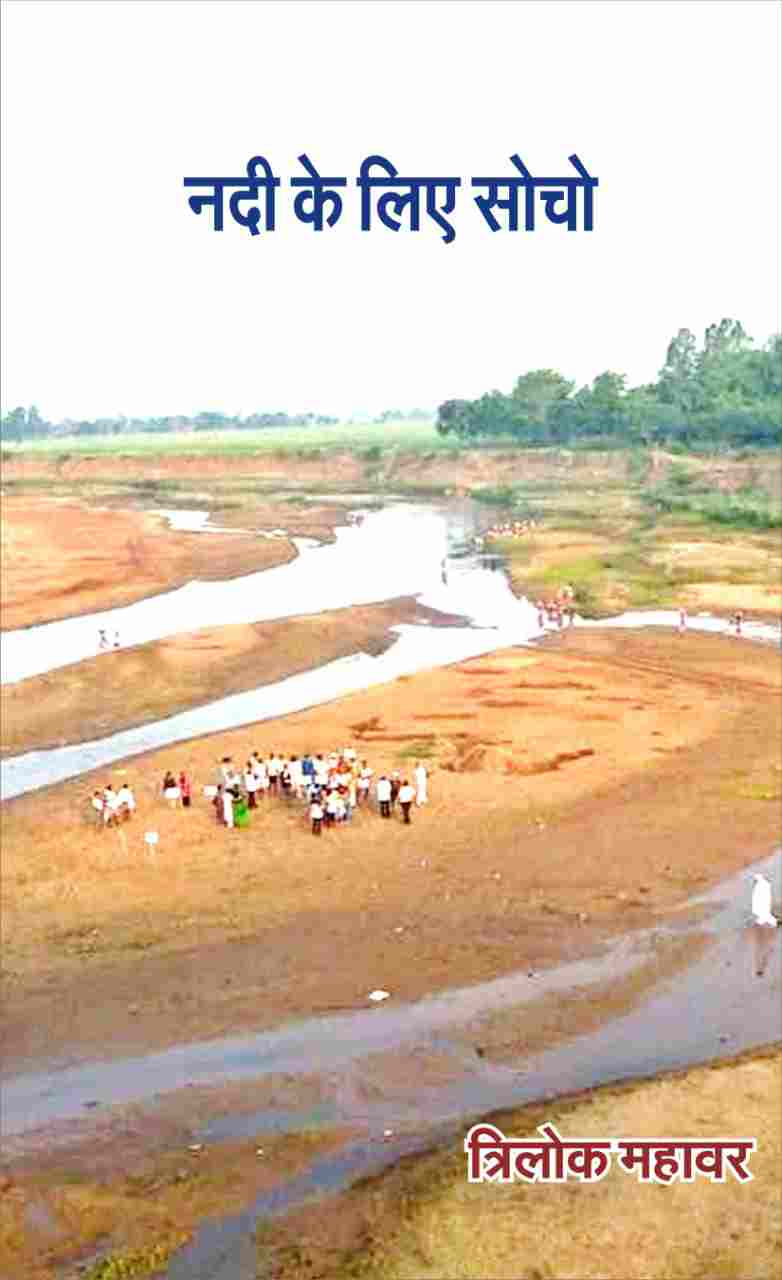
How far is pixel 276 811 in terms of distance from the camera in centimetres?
2541

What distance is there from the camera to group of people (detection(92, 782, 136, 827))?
25.0 metres

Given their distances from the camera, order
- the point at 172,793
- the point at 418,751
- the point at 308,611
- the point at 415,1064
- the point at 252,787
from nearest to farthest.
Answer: the point at 415,1064 < the point at 252,787 < the point at 172,793 < the point at 418,751 < the point at 308,611

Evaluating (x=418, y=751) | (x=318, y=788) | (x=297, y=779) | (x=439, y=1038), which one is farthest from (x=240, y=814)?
(x=439, y=1038)

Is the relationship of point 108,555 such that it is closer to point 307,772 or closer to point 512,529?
point 512,529

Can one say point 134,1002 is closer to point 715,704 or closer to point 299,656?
point 715,704

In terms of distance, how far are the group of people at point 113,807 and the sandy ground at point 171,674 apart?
7.53 meters

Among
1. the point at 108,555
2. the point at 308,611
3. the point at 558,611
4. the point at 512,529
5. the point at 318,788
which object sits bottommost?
the point at 318,788

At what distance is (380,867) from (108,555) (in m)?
48.3

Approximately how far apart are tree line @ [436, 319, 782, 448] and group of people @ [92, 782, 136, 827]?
273ft

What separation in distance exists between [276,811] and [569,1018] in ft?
29.6

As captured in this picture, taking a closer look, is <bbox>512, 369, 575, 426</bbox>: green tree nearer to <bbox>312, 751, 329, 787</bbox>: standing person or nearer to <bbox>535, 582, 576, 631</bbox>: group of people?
<bbox>535, 582, 576, 631</bbox>: group of people

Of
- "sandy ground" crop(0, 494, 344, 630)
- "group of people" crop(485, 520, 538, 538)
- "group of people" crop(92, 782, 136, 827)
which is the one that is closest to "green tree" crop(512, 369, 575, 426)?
"sandy ground" crop(0, 494, 344, 630)

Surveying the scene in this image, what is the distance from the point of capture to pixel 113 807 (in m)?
25.0

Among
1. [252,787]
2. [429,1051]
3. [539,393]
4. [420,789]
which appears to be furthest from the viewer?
[539,393]
